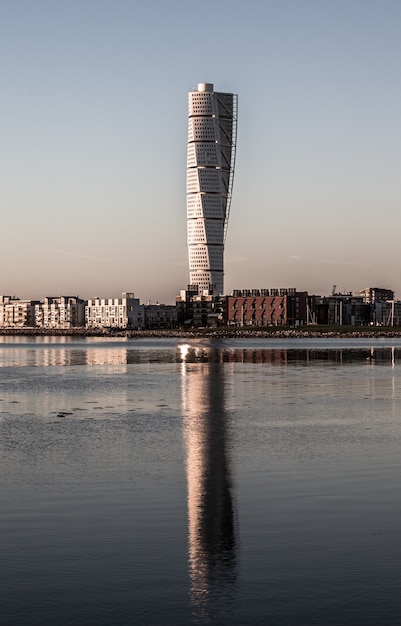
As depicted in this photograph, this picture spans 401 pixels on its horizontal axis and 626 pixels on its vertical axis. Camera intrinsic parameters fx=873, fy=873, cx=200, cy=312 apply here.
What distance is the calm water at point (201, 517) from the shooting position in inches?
431

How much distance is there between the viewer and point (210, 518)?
15586 mm

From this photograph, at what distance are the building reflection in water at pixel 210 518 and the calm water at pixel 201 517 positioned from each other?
0.04 m

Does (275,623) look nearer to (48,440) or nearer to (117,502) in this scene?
(117,502)

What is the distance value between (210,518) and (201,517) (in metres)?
0.16

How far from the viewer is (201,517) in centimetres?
1560

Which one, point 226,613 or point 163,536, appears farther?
point 163,536

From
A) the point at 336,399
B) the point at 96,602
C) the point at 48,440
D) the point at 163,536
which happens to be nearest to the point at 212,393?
the point at 336,399

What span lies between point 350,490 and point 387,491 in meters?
0.74

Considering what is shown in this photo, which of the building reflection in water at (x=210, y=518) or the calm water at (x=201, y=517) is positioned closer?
the calm water at (x=201, y=517)

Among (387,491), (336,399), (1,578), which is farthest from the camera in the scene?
(336,399)

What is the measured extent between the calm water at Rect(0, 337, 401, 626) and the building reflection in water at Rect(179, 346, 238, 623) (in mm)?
38

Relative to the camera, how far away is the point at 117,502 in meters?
16.9

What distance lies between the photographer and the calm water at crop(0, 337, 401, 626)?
11.0 m

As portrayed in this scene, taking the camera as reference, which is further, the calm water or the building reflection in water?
the building reflection in water
